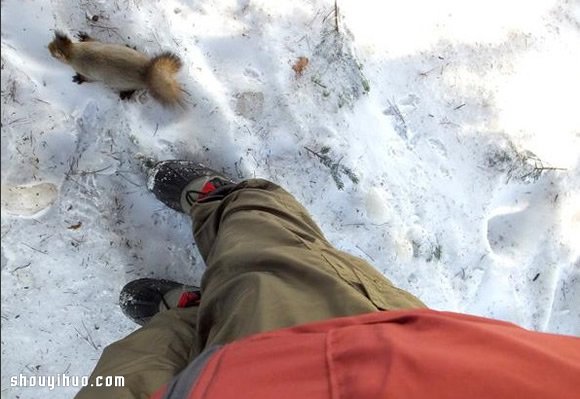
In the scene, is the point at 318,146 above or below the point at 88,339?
above

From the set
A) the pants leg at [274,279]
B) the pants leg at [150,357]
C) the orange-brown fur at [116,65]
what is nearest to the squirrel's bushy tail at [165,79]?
the orange-brown fur at [116,65]

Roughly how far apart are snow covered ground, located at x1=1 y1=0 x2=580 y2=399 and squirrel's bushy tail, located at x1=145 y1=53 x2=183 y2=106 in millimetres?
54

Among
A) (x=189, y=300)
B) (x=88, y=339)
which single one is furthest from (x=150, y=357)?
(x=88, y=339)

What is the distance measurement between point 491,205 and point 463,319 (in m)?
1.71

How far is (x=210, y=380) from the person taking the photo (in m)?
1.16

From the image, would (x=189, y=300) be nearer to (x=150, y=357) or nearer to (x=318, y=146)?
(x=150, y=357)

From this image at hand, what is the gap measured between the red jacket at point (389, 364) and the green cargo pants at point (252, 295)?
0.65 feet

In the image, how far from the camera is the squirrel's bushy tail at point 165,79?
2297 mm

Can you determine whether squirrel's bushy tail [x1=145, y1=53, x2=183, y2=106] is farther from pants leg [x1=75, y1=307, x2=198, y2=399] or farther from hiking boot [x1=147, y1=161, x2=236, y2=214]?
pants leg [x1=75, y1=307, x2=198, y2=399]

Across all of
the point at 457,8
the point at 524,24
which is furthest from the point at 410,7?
the point at 524,24

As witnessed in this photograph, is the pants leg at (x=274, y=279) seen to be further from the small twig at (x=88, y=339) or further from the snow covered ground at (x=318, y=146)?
the small twig at (x=88, y=339)

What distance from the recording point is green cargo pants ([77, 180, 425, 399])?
4.80 feet

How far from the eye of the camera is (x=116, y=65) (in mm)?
2227

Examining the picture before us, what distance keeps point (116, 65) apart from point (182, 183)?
22.9 inches
